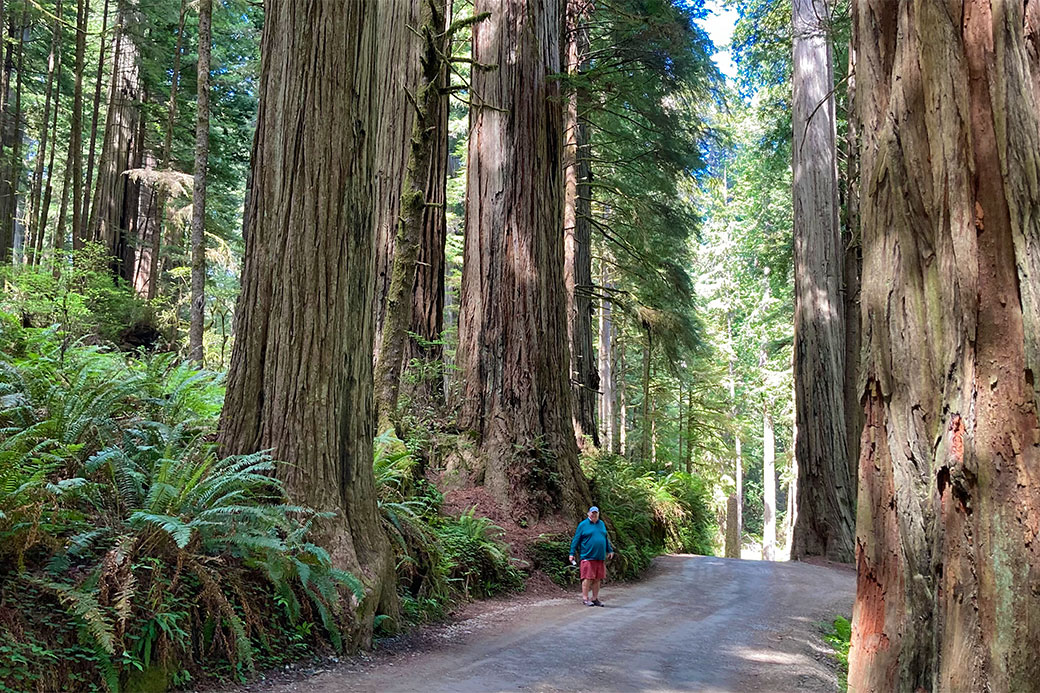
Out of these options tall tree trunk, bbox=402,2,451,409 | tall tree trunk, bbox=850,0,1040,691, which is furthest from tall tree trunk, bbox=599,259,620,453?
tall tree trunk, bbox=850,0,1040,691

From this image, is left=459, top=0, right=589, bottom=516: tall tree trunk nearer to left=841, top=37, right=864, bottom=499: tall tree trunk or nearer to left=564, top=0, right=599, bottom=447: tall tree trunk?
left=564, top=0, right=599, bottom=447: tall tree trunk

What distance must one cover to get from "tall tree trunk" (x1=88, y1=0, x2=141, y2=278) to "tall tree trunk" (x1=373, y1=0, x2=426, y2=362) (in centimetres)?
1009

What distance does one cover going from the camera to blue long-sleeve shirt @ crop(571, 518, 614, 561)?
9695 millimetres

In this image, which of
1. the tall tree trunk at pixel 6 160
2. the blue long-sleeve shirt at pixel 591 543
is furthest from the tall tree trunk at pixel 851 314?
the tall tree trunk at pixel 6 160

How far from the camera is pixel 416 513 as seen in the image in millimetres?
9086

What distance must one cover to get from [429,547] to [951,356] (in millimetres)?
5329

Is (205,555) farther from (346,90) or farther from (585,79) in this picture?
(585,79)

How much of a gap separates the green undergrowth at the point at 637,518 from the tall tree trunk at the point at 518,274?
0.84 m

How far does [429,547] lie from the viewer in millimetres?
7855

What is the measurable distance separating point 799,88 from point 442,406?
37.8ft

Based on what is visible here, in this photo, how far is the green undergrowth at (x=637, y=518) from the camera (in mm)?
11031

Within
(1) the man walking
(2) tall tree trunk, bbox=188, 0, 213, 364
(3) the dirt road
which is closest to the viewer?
(3) the dirt road

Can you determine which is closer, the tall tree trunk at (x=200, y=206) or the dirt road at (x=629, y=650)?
the dirt road at (x=629, y=650)

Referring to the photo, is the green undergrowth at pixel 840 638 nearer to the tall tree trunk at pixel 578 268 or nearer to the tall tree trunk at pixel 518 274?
the tall tree trunk at pixel 518 274
